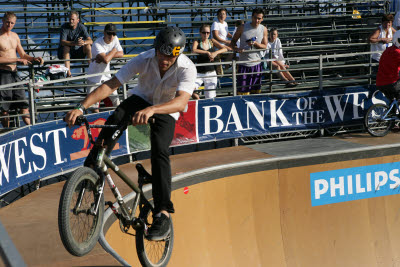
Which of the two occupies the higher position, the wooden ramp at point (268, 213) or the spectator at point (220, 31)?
the spectator at point (220, 31)

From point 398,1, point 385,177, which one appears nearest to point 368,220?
point 385,177

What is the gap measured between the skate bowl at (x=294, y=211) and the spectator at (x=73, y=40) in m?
4.32

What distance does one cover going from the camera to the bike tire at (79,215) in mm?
3504

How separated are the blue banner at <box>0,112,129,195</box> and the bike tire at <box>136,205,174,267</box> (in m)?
2.33

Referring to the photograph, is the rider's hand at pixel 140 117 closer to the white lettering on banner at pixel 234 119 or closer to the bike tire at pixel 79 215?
the bike tire at pixel 79 215

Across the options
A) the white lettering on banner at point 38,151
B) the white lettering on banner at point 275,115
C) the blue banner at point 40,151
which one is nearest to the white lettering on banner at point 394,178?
the white lettering on banner at point 275,115

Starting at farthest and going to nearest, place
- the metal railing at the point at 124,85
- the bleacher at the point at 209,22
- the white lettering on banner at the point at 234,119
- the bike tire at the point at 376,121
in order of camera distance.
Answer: the bleacher at the point at 209,22 < the bike tire at the point at 376,121 < the white lettering on banner at the point at 234,119 < the metal railing at the point at 124,85

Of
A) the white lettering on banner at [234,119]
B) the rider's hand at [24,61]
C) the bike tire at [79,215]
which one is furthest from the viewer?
the white lettering on banner at [234,119]

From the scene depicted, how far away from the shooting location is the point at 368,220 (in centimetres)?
819

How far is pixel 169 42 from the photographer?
4023 millimetres

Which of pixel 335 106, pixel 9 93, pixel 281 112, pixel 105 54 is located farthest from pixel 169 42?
pixel 335 106

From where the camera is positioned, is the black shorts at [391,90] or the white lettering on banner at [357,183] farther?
the black shorts at [391,90]

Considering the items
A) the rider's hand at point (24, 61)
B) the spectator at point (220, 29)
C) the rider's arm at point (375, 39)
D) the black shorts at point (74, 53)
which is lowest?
the rider's hand at point (24, 61)

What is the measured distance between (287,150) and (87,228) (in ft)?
18.1
